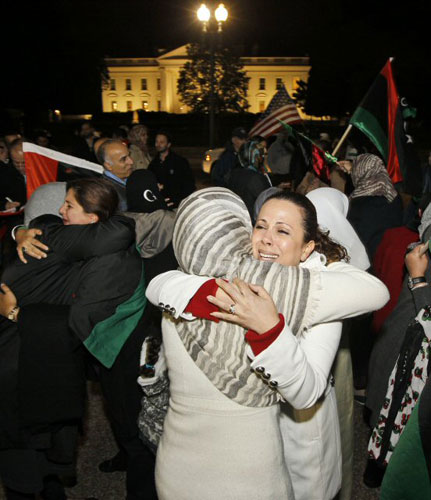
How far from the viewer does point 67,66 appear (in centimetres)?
3055

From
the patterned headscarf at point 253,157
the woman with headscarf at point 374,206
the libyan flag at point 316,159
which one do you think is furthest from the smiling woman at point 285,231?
the patterned headscarf at point 253,157

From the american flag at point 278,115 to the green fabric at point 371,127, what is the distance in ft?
7.15

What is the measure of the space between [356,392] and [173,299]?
3.40 metres

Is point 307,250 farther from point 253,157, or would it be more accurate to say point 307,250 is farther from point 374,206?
point 253,157

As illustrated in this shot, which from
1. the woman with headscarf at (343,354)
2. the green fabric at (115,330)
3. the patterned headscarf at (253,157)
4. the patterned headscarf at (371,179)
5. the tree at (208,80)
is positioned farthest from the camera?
the tree at (208,80)

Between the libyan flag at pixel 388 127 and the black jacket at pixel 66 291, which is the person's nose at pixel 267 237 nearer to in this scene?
the black jacket at pixel 66 291

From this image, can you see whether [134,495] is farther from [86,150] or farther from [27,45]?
[27,45]

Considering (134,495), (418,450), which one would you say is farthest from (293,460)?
(134,495)

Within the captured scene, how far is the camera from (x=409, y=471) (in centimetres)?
138

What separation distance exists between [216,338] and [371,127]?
3945 millimetres

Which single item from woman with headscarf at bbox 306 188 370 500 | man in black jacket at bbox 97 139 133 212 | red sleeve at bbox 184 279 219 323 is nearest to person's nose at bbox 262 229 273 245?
red sleeve at bbox 184 279 219 323

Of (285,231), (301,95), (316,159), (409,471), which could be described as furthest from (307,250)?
(301,95)

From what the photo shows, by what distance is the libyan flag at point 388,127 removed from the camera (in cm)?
448

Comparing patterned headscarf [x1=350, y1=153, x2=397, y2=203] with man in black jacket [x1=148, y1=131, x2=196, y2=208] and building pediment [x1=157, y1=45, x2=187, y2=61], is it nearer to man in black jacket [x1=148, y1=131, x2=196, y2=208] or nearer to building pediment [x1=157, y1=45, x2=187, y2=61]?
man in black jacket [x1=148, y1=131, x2=196, y2=208]
